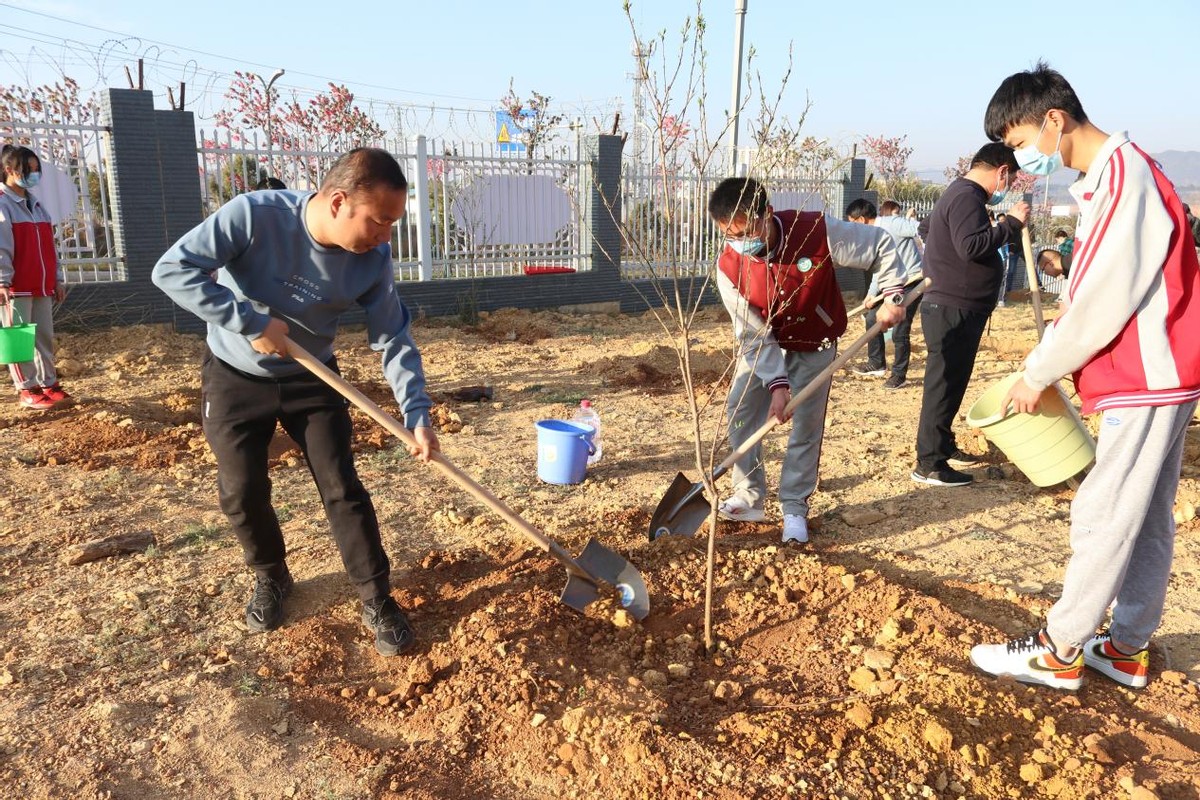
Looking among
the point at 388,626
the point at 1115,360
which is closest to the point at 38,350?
the point at 388,626

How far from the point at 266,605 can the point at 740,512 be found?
219 cm

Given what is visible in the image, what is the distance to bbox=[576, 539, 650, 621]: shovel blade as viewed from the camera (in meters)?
2.94

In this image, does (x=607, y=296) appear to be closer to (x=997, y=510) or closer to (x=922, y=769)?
(x=997, y=510)

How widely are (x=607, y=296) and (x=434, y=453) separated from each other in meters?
9.97

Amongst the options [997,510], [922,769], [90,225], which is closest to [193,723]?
[922,769]

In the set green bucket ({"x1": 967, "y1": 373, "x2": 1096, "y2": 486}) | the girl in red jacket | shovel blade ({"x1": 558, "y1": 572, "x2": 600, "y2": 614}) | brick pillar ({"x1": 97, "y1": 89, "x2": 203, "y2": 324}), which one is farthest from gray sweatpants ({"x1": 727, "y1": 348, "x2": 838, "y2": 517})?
brick pillar ({"x1": 97, "y1": 89, "x2": 203, "y2": 324})

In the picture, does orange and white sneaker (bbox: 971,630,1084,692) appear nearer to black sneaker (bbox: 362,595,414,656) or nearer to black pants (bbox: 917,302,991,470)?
black sneaker (bbox: 362,595,414,656)

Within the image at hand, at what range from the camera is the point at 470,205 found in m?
10.9

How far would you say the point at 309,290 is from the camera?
97.6 inches

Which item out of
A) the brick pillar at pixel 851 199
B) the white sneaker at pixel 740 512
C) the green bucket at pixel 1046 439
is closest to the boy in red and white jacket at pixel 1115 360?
the green bucket at pixel 1046 439

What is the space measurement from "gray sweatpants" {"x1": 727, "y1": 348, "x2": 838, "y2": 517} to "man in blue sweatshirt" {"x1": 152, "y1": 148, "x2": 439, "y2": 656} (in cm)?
165

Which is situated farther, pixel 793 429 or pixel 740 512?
pixel 740 512

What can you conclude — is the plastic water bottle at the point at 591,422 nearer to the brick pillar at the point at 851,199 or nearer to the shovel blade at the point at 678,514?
the shovel blade at the point at 678,514

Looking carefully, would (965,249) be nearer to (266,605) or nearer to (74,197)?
(266,605)
